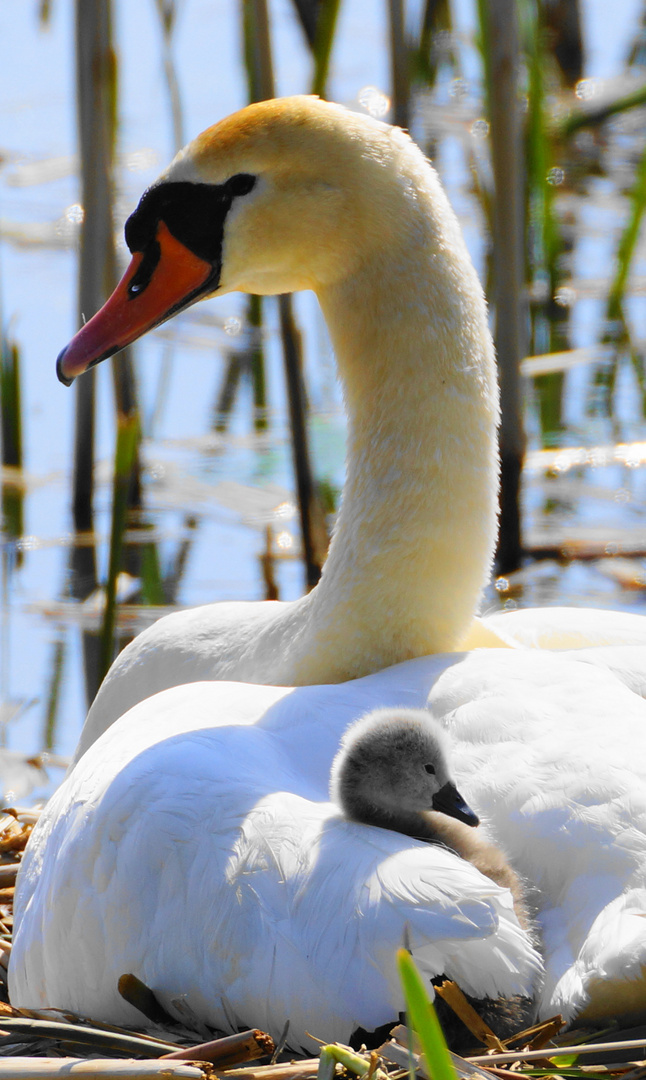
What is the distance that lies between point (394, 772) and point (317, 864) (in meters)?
0.30

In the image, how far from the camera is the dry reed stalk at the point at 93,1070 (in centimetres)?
205

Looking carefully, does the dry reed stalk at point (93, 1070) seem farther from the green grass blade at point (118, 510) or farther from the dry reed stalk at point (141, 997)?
the green grass blade at point (118, 510)

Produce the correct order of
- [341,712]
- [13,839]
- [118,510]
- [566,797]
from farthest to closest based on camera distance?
[118,510] → [13,839] → [341,712] → [566,797]

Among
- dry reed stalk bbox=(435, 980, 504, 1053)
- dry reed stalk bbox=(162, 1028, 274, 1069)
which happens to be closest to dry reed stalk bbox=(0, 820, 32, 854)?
dry reed stalk bbox=(162, 1028, 274, 1069)

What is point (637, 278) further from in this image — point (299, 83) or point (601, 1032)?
point (601, 1032)

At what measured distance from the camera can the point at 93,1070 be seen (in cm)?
211

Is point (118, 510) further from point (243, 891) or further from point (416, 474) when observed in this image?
point (243, 891)

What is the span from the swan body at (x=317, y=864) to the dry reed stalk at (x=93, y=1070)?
0.13 meters

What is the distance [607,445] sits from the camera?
22.8 ft

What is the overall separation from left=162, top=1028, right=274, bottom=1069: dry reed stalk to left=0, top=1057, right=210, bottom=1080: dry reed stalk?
3 centimetres

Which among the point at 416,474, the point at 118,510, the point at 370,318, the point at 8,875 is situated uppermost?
the point at 370,318

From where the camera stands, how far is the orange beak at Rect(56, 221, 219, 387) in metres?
3.17

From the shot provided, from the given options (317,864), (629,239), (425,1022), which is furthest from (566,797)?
(629,239)

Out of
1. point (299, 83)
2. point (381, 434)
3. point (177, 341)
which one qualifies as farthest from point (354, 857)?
point (299, 83)
